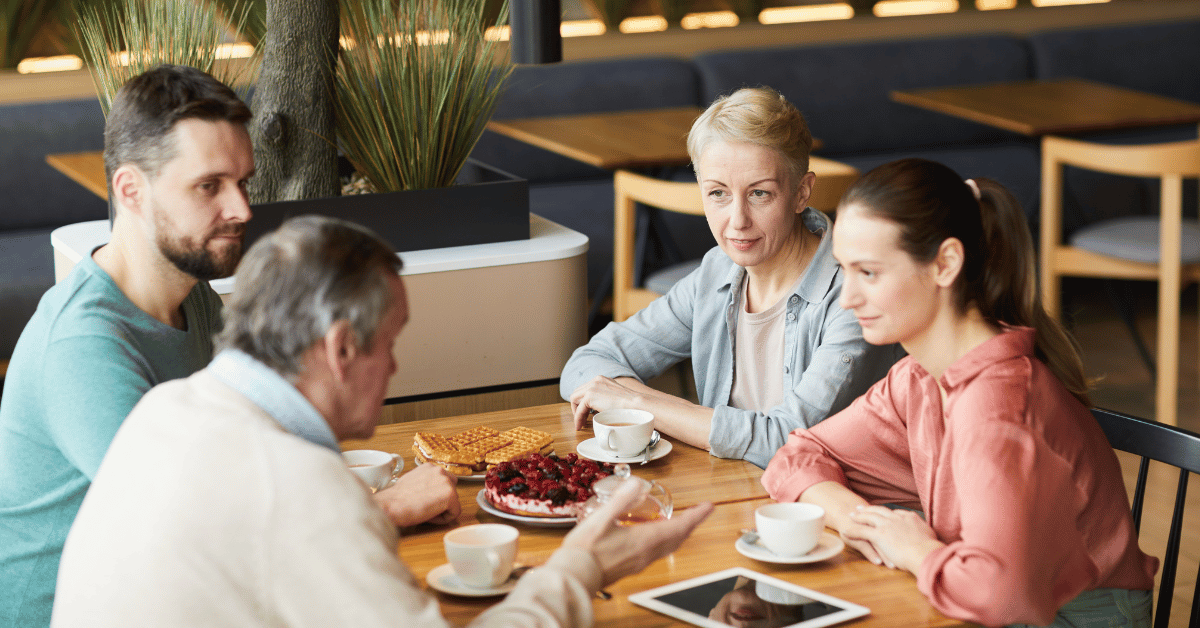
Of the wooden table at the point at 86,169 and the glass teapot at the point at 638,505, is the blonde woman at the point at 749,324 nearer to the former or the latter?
the glass teapot at the point at 638,505

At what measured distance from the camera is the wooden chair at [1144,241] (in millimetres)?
3666

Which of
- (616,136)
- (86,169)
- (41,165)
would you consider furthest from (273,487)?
(41,165)

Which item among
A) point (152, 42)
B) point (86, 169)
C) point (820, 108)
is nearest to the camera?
point (152, 42)

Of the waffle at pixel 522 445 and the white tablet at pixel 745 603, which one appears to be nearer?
the white tablet at pixel 745 603

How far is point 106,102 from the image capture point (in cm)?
273

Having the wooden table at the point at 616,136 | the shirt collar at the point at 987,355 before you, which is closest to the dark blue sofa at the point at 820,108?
the wooden table at the point at 616,136

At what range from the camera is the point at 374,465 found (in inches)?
68.7

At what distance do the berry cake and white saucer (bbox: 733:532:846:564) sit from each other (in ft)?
0.71

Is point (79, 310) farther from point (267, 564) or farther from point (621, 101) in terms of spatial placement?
A: point (621, 101)

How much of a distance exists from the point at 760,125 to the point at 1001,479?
84cm

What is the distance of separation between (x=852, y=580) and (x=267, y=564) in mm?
686

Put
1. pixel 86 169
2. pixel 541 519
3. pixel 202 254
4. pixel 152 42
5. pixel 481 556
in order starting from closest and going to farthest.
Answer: pixel 481 556 → pixel 541 519 → pixel 202 254 → pixel 152 42 → pixel 86 169

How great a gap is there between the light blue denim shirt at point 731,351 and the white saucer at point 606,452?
7 cm

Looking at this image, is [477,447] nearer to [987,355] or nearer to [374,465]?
[374,465]
